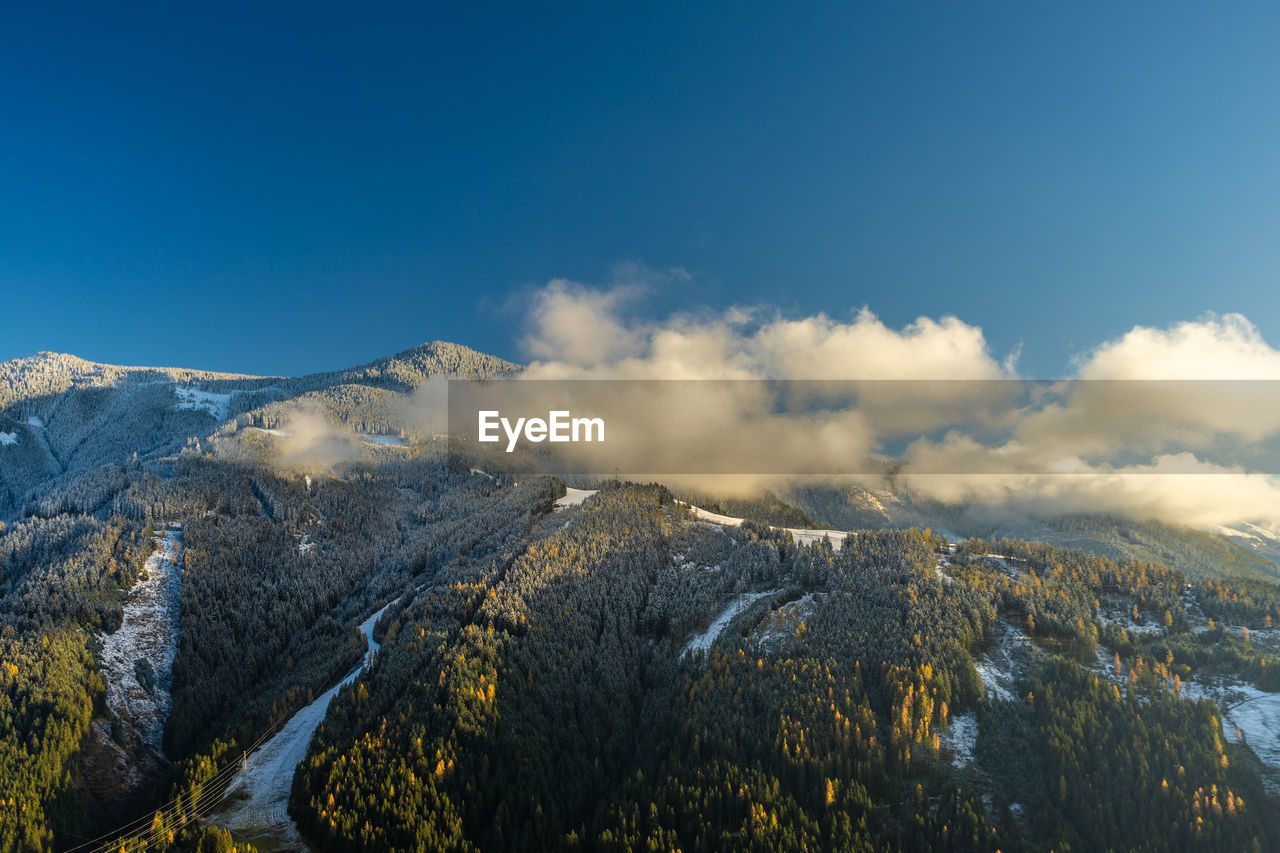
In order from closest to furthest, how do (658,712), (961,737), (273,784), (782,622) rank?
1. (273,784)
2. (961,737)
3. (658,712)
4. (782,622)

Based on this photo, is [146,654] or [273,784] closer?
[273,784]

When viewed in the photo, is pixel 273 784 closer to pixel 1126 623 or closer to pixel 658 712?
pixel 658 712

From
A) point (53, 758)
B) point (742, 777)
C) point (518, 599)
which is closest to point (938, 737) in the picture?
point (742, 777)

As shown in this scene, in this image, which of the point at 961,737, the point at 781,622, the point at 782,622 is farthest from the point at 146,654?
the point at 961,737

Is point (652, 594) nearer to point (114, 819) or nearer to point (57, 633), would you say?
point (114, 819)

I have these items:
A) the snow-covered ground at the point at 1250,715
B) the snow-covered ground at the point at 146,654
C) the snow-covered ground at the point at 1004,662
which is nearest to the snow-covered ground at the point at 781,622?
the snow-covered ground at the point at 1004,662

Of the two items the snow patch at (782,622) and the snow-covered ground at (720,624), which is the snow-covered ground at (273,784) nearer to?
the snow-covered ground at (720,624)
